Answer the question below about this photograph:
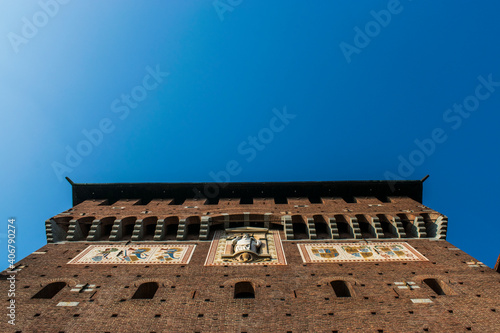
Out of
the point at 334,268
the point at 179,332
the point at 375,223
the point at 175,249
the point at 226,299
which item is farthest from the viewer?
the point at 375,223

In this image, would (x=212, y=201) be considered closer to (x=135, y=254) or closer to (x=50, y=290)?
(x=135, y=254)

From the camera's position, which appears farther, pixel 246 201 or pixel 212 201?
pixel 246 201

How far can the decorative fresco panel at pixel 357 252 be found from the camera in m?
19.4

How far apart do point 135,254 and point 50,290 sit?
184 inches

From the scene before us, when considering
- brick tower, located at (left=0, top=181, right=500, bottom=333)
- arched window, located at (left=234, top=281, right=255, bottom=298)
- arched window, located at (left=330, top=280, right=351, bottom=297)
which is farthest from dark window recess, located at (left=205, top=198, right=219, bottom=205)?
arched window, located at (left=330, top=280, right=351, bottom=297)

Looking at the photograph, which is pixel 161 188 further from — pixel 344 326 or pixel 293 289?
pixel 344 326

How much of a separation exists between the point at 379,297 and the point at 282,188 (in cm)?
1379

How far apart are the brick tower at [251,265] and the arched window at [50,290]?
0.20 feet

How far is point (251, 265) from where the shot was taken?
18766 millimetres

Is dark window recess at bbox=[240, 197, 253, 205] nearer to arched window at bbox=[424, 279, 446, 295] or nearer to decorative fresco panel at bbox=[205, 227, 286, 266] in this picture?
decorative fresco panel at bbox=[205, 227, 286, 266]

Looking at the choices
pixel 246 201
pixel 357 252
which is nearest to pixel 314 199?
pixel 246 201

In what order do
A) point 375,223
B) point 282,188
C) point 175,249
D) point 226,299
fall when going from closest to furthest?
point 226,299 → point 175,249 → point 375,223 → point 282,188

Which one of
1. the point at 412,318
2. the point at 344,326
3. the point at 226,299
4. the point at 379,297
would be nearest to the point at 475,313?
the point at 412,318

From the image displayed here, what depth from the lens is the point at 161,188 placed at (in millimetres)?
28141
